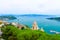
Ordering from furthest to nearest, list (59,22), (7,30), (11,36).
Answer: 1. (59,22)
2. (7,30)
3. (11,36)

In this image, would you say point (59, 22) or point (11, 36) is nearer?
point (11, 36)

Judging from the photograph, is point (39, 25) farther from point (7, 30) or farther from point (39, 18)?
point (7, 30)

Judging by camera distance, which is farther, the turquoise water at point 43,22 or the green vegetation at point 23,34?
the turquoise water at point 43,22

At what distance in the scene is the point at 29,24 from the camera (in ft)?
14.5

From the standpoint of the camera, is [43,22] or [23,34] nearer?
[23,34]

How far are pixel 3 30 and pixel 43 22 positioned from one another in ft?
3.02

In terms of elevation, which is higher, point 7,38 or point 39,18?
point 39,18

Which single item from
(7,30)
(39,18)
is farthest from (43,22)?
(7,30)

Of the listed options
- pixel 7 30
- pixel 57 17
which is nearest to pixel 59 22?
pixel 57 17

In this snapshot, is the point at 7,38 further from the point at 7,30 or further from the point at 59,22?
the point at 59,22

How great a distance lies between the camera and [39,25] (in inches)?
173

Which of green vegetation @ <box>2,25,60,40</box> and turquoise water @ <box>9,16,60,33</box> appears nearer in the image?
green vegetation @ <box>2,25,60,40</box>

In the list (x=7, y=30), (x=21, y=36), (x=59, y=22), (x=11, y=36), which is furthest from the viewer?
(x=59, y=22)

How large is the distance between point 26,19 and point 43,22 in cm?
38
